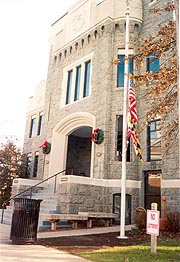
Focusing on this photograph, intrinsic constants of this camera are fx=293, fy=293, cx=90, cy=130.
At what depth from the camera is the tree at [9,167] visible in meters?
19.5

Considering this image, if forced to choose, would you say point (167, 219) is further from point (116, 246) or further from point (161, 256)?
point (161, 256)

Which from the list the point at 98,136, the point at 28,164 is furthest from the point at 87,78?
the point at 28,164

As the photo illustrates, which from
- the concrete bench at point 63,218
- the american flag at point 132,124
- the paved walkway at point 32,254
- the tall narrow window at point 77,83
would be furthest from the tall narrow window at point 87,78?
the paved walkway at point 32,254

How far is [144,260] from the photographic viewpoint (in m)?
5.41

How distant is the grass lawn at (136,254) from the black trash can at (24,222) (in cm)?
175

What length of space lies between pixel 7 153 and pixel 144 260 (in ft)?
53.4

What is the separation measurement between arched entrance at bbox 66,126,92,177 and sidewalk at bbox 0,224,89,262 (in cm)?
1181

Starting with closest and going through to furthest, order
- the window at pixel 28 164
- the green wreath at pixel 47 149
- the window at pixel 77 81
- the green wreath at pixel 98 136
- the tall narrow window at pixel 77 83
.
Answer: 1. the green wreath at pixel 98 136
2. the window at pixel 77 81
3. the tall narrow window at pixel 77 83
4. the green wreath at pixel 47 149
5. the window at pixel 28 164

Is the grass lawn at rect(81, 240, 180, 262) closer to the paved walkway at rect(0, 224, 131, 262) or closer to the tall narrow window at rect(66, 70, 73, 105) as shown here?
the paved walkway at rect(0, 224, 131, 262)

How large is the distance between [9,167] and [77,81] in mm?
7601

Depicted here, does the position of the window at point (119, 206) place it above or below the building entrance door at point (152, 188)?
below

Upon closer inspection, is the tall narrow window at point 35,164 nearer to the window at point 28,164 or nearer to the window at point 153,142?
the window at point 28,164

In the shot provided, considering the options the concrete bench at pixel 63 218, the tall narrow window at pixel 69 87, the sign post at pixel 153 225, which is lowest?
the concrete bench at pixel 63 218

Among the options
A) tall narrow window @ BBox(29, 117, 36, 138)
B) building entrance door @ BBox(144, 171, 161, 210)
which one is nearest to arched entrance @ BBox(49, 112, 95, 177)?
building entrance door @ BBox(144, 171, 161, 210)
